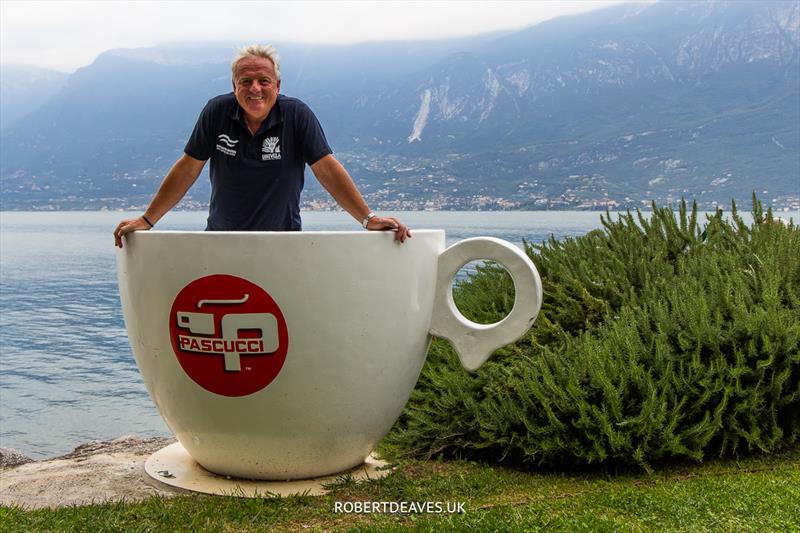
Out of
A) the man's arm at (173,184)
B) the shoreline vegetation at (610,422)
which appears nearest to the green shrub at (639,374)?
the shoreline vegetation at (610,422)

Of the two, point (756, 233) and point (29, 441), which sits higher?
point (756, 233)

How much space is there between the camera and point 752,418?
401cm

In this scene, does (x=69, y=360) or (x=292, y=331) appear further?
(x=69, y=360)

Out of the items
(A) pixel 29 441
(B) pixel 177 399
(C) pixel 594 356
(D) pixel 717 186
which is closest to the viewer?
(B) pixel 177 399

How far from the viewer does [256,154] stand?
3674 millimetres

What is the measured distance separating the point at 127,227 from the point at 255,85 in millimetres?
771

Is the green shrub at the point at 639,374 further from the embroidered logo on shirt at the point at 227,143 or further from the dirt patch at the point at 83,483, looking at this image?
the embroidered logo on shirt at the point at 227,143

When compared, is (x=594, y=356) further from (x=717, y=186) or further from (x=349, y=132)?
(x=349, y=132)

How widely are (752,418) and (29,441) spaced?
1843 cm

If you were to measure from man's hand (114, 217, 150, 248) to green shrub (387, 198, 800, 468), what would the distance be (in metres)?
1.74

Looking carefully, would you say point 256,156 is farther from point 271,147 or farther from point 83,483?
point 83,483

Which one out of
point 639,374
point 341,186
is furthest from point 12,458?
point 639,374

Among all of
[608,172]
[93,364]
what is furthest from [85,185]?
[93,364]

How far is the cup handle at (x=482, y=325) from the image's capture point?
3566 millimetres
